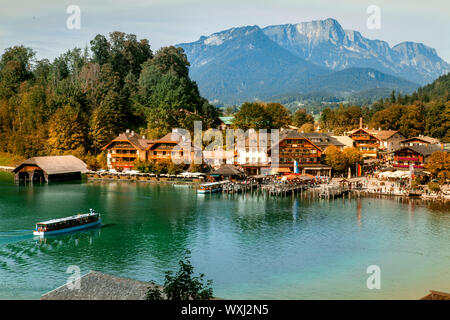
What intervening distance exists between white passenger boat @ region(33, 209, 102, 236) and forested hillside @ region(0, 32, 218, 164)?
39616 mm

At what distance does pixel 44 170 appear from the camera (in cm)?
6366

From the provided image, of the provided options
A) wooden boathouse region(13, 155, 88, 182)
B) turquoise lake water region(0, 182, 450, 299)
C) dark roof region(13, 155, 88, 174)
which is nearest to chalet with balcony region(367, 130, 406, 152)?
turquoise lake water region(0, 182, 450, 299)

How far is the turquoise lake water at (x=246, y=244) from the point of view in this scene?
25312mm

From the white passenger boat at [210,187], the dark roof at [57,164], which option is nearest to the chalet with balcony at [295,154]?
the white passenger boat at [210,187]

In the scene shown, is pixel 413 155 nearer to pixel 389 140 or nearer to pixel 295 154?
pixel 295 154

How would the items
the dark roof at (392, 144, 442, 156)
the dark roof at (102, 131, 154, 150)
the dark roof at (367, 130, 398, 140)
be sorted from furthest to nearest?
the dark roof at (367, 130, 398, 140)
the dark roof at (102, 131, 154, 150)
the dark roof at (392, 144, 442, 156)

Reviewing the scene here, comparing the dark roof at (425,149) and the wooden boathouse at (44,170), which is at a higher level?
the dark roof at (425,149)

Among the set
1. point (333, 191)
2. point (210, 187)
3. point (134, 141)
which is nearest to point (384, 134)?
point (333, 191)

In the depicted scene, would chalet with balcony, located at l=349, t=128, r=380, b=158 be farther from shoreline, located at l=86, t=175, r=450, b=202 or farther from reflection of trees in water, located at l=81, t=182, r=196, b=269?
reflection of trees in water, located at l=81, t=182, r=196, b=269

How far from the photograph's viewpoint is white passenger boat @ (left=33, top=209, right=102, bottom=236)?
34.2 meters

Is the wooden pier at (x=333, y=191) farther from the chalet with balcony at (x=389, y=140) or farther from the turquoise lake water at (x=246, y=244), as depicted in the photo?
the chalet with balcony at (x=389, y=140)

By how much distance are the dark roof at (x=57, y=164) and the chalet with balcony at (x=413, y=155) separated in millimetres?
46551

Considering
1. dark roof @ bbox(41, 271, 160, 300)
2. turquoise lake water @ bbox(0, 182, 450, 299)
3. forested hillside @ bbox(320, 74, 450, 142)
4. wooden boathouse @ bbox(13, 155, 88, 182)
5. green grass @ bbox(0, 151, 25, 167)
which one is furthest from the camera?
forested hillside @ bbox(320, 74, 450, 142)

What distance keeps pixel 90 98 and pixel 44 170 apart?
1096 inches
